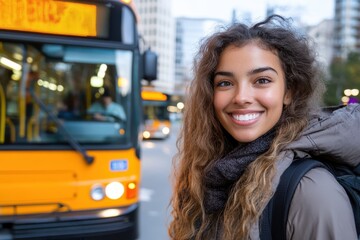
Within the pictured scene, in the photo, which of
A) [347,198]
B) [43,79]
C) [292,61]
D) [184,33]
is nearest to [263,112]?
[292,61]

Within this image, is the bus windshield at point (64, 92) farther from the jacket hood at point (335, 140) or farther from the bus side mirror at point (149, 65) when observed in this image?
the jacket hood at point (335, 140)

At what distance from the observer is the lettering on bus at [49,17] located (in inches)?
119

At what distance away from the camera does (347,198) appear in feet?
3.26

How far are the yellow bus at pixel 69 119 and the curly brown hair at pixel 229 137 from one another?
1873 millimetres

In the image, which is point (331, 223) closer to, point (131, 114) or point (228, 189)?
point (228, 189)

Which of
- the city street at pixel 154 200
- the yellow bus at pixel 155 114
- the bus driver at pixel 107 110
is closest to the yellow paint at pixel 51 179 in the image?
the bus driver at pixel 107 110

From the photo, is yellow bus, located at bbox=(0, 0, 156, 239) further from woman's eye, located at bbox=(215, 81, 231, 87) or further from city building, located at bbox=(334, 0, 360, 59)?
city building, located at bbox=(334, 0, 360, 59)

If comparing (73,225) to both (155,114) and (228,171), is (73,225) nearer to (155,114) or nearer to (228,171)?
(228,171)

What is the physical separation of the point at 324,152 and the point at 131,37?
2.65 meters

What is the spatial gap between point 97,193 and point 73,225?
0.36m

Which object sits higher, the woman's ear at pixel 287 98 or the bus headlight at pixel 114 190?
the woman's ear at pixel 287 98

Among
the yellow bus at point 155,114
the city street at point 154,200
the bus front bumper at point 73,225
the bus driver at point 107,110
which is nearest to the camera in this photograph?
the bus front bumper at point 73,225

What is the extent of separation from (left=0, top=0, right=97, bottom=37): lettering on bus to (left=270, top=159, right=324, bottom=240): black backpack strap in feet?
8.67

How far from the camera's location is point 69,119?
141 inches
